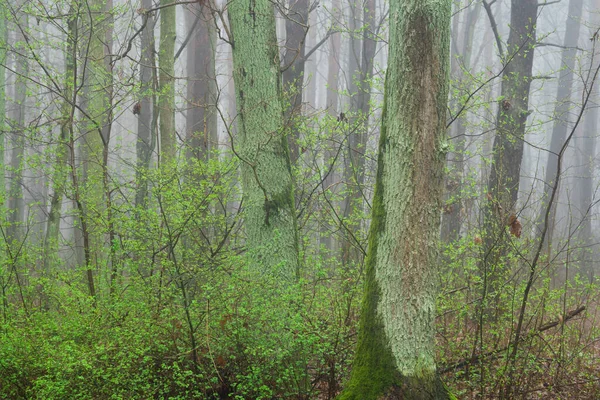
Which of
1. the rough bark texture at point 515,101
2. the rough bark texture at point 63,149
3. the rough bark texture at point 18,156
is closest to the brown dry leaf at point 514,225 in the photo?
the rough bark texture at point 515,101

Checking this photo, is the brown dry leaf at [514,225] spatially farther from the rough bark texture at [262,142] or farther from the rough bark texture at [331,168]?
the rough bark texture at [262,142]

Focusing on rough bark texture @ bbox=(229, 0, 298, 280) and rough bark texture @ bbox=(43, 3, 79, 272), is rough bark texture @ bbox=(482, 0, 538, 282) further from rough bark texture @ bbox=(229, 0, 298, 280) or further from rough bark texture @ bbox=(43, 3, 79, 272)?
rough bark texture @ bbox=(43, 3, 79, 272)

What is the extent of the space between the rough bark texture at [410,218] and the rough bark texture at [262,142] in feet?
5.73

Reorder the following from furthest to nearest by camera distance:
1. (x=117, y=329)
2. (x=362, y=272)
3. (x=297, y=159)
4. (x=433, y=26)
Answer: (x=297, y=159) → (x=362, y=272) → (x=117, y=329) → (x=433, y=26)

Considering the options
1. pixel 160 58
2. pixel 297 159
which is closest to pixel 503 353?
pixel 297 159

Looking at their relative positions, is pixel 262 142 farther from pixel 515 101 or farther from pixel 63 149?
Result: pixel 515 101

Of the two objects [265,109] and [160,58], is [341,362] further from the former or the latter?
[160,58]

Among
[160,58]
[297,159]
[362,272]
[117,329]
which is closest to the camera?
[117,329]

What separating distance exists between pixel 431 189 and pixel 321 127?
3.48m

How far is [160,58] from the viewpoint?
9.73 meters

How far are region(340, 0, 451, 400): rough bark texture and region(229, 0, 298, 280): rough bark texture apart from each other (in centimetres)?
175

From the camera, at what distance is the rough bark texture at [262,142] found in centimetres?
572

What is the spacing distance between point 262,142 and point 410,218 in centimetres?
228

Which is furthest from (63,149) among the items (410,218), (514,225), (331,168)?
(514,225)
